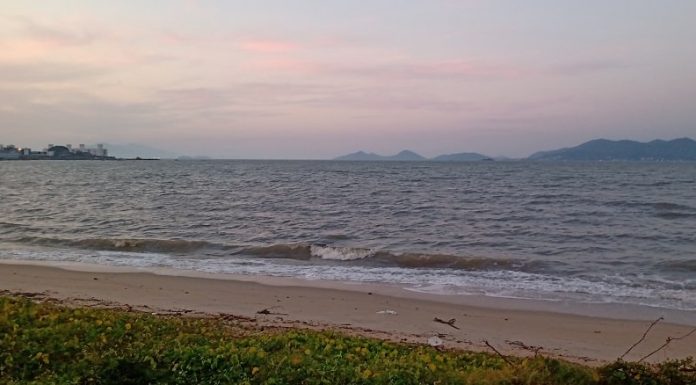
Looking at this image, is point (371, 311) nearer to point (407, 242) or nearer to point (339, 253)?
point (339, 253)

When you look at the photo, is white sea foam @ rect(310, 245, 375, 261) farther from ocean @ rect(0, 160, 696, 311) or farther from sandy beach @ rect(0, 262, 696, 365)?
sandy beach @ rect(0, 262, 696, 365)

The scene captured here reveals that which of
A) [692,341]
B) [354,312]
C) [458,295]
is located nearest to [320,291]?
[354,312]

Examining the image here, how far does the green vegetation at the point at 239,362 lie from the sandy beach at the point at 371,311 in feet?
7.53

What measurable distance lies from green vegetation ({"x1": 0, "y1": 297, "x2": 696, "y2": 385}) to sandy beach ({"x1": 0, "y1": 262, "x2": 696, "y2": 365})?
229 cm

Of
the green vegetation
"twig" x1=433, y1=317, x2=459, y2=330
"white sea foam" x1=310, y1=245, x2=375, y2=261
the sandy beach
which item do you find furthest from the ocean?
the green vegetation

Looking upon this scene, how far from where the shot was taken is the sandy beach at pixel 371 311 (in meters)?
8.25

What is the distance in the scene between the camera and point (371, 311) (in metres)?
9.90

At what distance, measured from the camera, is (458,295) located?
11.4m

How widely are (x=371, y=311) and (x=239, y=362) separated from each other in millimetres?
5086

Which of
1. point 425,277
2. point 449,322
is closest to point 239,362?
point 449,322

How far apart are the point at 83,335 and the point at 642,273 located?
13.4 meters

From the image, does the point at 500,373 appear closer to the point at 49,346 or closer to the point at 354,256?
the point at 49,346

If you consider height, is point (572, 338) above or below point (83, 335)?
below

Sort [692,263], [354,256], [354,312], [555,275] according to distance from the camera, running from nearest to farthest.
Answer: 1. [354,312]
2. [555,275]
3. [692,263]
4. [354,256]
